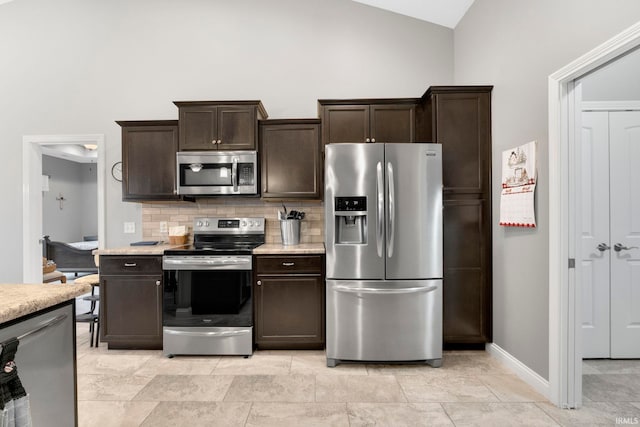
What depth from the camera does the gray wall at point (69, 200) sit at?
794 centimetres

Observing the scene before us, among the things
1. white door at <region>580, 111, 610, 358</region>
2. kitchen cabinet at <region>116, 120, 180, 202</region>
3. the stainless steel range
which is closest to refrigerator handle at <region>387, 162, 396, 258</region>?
the stainless steel range

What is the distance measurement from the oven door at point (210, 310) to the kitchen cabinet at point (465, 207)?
5.82ft

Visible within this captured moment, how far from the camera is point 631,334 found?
283 centimetres

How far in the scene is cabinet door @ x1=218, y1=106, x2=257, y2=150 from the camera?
129 inches

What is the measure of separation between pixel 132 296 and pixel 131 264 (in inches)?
11.3

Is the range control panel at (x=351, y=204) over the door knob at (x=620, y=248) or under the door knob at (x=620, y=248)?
over

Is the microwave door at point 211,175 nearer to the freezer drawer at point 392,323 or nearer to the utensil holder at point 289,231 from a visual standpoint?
the utensil holder at point 289,231

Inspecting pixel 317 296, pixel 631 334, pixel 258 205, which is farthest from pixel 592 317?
pixel 258 205

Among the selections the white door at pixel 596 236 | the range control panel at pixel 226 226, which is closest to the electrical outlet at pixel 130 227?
the range control panel at pixel 226 226

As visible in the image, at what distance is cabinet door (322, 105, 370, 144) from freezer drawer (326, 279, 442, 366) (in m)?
1.40

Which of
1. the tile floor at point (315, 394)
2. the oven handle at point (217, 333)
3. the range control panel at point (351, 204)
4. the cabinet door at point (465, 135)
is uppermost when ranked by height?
the cabinet door at point (465, 135)

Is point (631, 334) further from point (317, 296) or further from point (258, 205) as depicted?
point (258, 205)

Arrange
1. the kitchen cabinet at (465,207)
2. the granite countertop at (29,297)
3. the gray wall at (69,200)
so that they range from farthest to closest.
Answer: the gray wall at (69,200), the kitchen cabinet at (465,207), the granite countertop at (29,297)

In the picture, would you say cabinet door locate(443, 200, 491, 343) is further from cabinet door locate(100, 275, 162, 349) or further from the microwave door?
cabinet door locate(100, 275, 162, 349)
